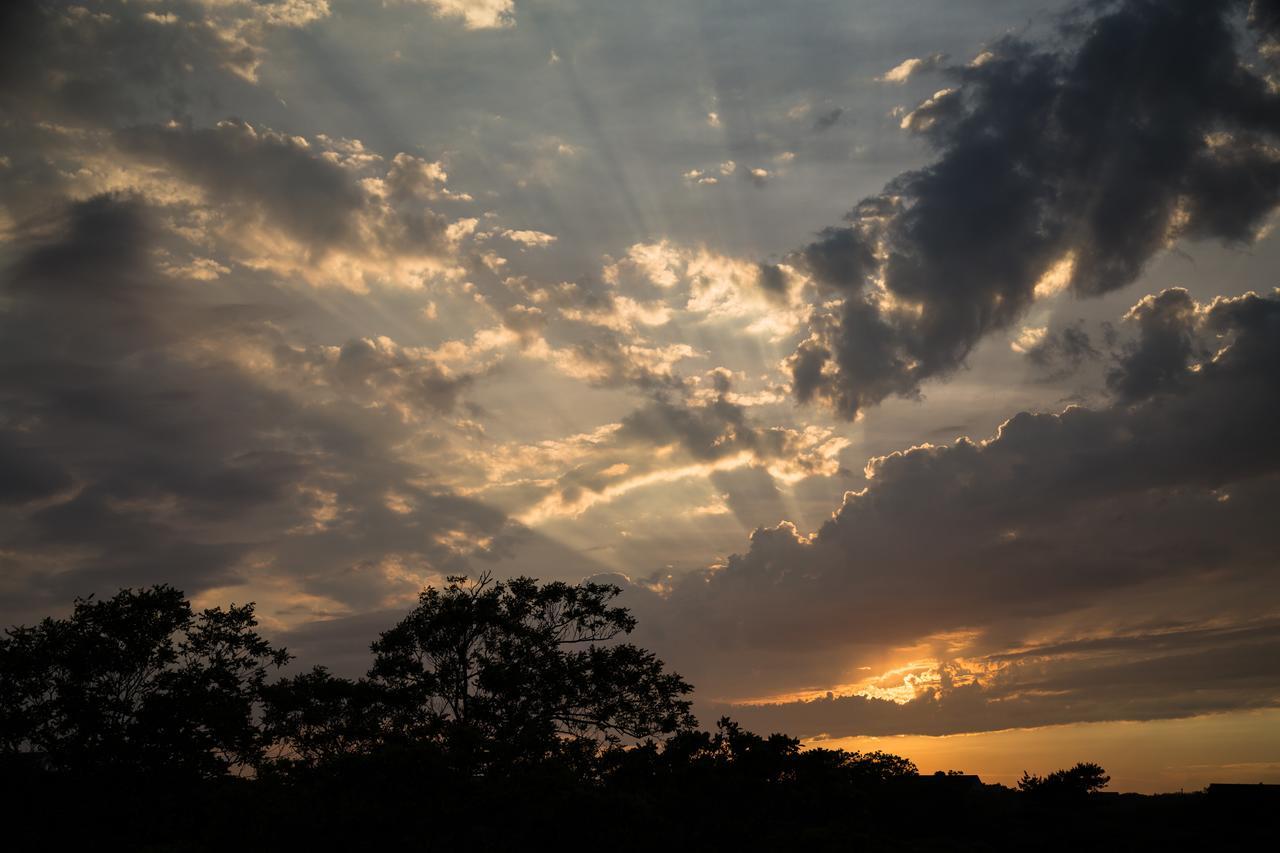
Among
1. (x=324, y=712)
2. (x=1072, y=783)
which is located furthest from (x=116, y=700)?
(x=1072, y=783)

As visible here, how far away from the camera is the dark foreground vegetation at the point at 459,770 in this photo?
2214 cm

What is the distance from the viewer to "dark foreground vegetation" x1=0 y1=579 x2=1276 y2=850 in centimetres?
2214

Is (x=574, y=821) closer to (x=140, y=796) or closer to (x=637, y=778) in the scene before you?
(x=637, y=778)

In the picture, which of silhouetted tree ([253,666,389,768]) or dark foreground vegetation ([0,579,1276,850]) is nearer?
dark foreground vegetation ([0,579,1276,850])

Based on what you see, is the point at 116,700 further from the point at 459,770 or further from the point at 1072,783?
the point at 1072,783

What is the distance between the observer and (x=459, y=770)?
2425 cm

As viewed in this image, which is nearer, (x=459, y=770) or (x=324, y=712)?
(x=459, y=770)

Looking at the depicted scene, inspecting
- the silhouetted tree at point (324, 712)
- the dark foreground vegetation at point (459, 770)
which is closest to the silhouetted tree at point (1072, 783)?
the dark foreground vegetation at point (459, 770)

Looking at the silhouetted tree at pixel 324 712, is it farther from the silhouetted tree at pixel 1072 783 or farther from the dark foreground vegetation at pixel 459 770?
the silhouetted tree at pixel 1072 783

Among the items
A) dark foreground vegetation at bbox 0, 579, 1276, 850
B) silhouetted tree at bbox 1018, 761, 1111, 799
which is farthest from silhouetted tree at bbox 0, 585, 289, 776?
silhouetted tree at bbox 1018, 761, 1111, 799

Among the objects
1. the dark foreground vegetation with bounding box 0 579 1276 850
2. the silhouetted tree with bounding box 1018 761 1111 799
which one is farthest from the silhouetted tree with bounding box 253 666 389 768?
the silhouetted tree with bounding box 1018 761 1111 799

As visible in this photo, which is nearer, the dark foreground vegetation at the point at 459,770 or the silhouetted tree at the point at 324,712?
the dark foreground vegetation at the point at 459,770

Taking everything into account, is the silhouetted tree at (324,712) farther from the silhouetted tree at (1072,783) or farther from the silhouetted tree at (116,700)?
the silhouetted tree at (1072,783)

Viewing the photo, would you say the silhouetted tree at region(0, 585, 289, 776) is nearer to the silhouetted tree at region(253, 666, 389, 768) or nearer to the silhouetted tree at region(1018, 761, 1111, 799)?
the silhouetted tree at region(253, 666, 389, 768)
